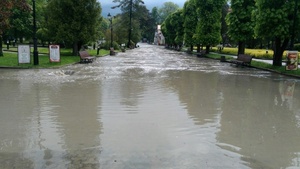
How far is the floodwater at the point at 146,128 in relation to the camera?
5586 mm

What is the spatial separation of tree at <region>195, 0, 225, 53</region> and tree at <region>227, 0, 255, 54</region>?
1166 centimetres

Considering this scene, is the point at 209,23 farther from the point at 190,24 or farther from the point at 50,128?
the point at 50,128

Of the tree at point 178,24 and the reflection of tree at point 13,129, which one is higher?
the tree at point 178,24

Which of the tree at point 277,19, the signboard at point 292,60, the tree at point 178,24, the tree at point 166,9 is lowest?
the signboard at point 292,60

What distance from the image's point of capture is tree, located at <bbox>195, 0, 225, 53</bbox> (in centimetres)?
4453

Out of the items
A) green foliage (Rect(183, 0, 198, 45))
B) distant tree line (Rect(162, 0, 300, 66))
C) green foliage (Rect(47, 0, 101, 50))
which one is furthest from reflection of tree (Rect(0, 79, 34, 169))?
green foliage (Rect(183, 0, 198, 45))

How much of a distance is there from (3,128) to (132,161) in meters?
3.63

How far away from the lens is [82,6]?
3481 centimetres

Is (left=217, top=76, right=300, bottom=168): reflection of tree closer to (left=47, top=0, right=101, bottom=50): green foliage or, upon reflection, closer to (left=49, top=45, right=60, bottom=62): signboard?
(left=49, top=45, right=60, bottom=62): signboard

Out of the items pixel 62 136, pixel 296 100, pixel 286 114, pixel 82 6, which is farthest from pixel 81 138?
pixel 82 6

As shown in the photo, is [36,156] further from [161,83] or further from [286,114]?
[161,83]

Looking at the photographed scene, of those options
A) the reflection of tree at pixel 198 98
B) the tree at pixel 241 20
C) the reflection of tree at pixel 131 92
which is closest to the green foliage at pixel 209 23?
the tree at pixel 241 20

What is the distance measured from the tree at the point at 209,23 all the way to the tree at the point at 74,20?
1596 cm

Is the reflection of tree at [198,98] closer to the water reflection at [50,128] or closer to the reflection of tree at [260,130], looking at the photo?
the reflection of tree at [260,130]
